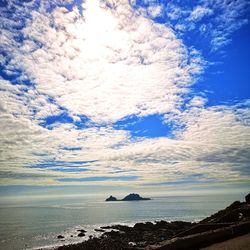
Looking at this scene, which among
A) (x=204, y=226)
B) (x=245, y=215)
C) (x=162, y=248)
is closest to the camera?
(x=162, y=248)

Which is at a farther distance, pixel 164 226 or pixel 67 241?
pixel 164 226

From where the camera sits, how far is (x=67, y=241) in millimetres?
59344

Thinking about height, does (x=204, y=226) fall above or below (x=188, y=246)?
above

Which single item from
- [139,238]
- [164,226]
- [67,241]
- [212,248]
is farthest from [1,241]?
[212,248]

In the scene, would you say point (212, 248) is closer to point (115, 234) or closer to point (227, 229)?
point (227, 229)

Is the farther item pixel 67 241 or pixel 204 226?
pixel 67 241

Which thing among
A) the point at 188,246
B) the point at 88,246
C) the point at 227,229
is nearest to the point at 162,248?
the point at 188,246

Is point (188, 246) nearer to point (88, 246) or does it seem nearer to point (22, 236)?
point (88, 246)

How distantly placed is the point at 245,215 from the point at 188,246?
12268 mm

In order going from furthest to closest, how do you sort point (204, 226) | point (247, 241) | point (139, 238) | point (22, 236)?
1. point (22, 236)
2. point (139, 238)
3. point (204, 226)
4. point (247, 241)

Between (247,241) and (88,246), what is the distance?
122ft

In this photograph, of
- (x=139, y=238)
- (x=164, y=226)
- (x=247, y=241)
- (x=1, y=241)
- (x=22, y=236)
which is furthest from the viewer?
(x=164, y=226)

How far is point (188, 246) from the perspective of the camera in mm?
20484

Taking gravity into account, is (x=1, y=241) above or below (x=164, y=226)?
below
